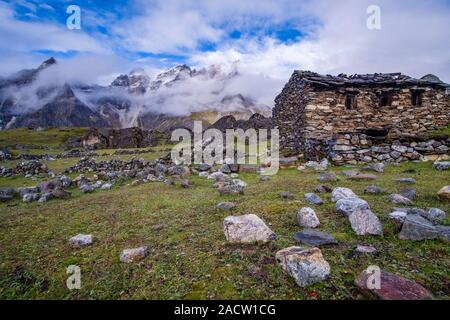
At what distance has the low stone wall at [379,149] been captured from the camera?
12.0 metres

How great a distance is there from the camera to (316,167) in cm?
1191

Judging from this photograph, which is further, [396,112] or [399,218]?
[396,112]

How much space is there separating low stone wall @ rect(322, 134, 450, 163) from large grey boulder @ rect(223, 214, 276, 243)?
929 cm

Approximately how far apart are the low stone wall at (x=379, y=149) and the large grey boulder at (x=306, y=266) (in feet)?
33.0

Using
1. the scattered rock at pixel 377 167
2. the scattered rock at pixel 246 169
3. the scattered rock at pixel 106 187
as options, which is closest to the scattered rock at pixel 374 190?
the scattered rock at pixel 377 167

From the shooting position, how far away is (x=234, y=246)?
14.0 feet

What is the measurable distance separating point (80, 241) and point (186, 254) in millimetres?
2148

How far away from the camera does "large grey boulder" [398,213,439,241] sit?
13.1 ft

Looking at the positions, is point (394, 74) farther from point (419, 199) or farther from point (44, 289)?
point (44, 289)

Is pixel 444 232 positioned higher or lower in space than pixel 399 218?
lower

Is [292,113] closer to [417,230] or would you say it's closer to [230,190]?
[230,190]

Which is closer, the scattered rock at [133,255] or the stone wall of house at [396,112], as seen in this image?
the scattered rock at [133,255]

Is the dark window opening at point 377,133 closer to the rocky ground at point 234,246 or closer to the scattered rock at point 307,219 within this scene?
the rocky ground at point 234,246

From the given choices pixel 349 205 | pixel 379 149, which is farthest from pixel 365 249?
pixel 379 149
